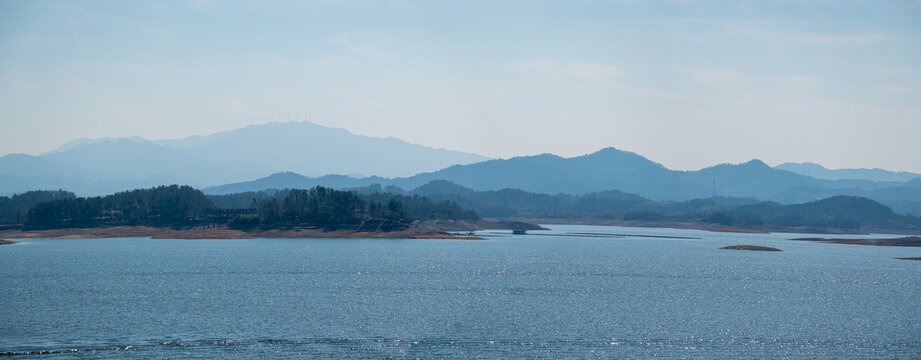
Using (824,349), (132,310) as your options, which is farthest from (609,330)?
(132,310)

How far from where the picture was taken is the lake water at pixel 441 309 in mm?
62844

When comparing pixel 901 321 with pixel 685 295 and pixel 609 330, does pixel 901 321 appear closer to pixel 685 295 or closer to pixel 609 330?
pixel 685 295

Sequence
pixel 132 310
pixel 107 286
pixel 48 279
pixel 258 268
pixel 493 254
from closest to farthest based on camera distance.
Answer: pixel 132 310 → pixel 107 286 → pixel 48 279 → pixel 258 268 → pixel 493 254

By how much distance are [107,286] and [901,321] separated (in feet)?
318

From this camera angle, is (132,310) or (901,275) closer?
(132,310)

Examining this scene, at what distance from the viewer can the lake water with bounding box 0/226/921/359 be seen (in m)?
62.8

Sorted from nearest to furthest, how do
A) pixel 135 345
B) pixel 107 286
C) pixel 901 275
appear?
pixel 135 345, pixel 107 286, pixel 901 275

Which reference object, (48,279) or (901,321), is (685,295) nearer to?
(901,321)

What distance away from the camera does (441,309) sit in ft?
271

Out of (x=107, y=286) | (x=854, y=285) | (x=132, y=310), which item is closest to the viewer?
(x=132, y=310)

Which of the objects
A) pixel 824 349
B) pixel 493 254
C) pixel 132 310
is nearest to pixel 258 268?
pixel 132 310

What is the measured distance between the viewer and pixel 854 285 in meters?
122

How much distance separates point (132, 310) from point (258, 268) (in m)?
51.8

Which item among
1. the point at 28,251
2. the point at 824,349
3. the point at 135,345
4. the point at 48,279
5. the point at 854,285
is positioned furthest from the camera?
the point at 28,251
